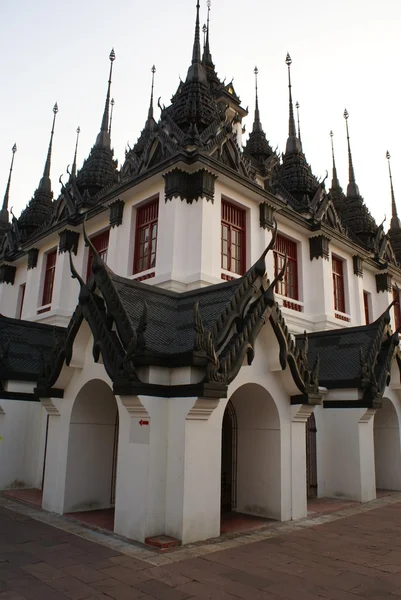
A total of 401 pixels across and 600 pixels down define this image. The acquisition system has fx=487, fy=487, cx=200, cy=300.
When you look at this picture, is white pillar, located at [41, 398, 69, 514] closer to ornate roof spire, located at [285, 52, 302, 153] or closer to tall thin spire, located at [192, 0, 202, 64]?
tall thin spire, located at [192, 0, 202, 64]

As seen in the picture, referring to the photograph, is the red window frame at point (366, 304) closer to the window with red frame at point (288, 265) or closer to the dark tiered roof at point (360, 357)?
the window with red frame at point (288, 265)

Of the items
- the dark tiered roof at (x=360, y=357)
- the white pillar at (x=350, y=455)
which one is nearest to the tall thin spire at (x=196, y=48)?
the dark tiered roof at (x=360, y=357)

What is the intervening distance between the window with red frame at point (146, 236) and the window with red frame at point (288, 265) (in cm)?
443

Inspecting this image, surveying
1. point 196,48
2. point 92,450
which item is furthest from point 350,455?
point 196,48

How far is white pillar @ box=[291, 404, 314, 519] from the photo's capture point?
1000 centimetres

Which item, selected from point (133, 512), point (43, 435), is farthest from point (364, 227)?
point (133, 512)

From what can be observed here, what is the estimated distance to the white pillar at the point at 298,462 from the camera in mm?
10000

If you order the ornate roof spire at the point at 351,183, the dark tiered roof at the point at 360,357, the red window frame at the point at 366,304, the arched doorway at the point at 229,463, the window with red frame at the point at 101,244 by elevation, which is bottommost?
the arched doorway at the point at 229,463

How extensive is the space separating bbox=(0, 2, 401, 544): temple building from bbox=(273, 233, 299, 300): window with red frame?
0.09 metres

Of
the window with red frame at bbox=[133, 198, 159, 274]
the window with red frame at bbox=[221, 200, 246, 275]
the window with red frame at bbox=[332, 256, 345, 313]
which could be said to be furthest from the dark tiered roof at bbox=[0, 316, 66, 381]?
the window with red frame at bbox=[332, 256, 345, 313]

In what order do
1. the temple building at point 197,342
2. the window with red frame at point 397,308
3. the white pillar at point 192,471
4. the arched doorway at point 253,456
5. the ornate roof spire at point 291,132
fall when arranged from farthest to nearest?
the window with red frame at point 397,308, the ornate roof spire at point 291,132, the arched doorway at point 253,456, the temple building at point 197,342, the white pillar at point 192,471

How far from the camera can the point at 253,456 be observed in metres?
10.4

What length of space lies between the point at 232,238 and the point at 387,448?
26.5 feet

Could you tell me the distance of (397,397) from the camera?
14.7 meters
